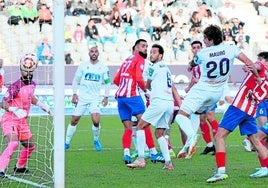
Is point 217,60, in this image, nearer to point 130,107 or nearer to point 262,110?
point 262,110

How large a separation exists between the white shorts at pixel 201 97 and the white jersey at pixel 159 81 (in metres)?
0.77

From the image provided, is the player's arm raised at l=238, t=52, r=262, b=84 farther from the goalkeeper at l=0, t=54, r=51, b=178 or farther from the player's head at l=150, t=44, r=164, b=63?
the goalkeeper at l=0, t=54, r=51, b=178

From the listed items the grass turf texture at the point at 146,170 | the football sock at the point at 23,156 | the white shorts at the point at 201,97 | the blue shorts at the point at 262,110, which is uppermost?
the white shorts at the point at 201,97

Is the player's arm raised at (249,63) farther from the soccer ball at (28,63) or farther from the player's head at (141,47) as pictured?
the player's head at (141,47)

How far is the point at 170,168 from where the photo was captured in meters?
12.2

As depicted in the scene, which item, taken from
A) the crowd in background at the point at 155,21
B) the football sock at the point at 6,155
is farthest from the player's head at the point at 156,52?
the crowd in background at the point at 155,21

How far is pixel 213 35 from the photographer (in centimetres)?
1091

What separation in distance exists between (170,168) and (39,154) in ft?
7.92

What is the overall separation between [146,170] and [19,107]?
2.31 meters

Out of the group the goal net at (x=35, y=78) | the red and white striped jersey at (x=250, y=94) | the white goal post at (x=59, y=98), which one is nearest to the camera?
the white goal post at (x=59, y=98)

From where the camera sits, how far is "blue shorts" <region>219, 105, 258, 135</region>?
35.3ft

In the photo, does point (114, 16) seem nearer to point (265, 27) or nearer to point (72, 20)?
point (72, 20)

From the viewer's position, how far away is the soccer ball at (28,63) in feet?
36.8

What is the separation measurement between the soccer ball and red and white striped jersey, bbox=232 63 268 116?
2996 mm
